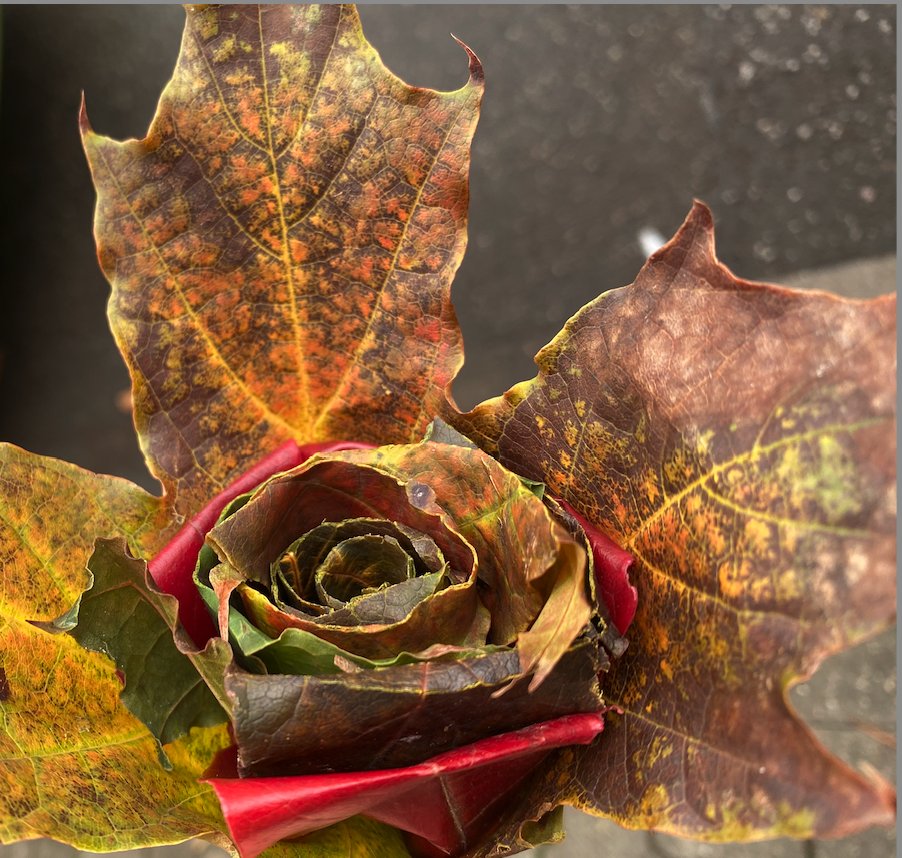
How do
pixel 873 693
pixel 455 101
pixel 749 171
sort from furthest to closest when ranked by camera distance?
pixel 749 171, pixel 873 693, pixel 455 101

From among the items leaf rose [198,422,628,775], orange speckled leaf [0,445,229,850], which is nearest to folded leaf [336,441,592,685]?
leaf rose [198,422,628,775]

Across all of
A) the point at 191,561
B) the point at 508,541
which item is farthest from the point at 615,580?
the point at 191,561

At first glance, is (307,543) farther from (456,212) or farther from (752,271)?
(752,271)

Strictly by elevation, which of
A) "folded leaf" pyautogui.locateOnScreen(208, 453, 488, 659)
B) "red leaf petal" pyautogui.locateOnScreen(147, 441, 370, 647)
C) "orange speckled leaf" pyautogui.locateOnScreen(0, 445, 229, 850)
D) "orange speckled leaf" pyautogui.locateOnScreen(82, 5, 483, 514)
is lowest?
"orange speckled leaf" pyautogui.locateOnScreen(0, 445, 229, 850)

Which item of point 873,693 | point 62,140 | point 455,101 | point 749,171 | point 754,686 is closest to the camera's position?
point 754,686

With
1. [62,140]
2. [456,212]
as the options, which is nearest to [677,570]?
[456,212]

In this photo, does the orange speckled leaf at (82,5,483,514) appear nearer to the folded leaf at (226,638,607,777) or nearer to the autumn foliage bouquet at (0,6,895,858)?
the autumn foliage bouquet at (0,6,895,858)

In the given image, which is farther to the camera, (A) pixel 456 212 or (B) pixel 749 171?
(B) pixel 749 171
